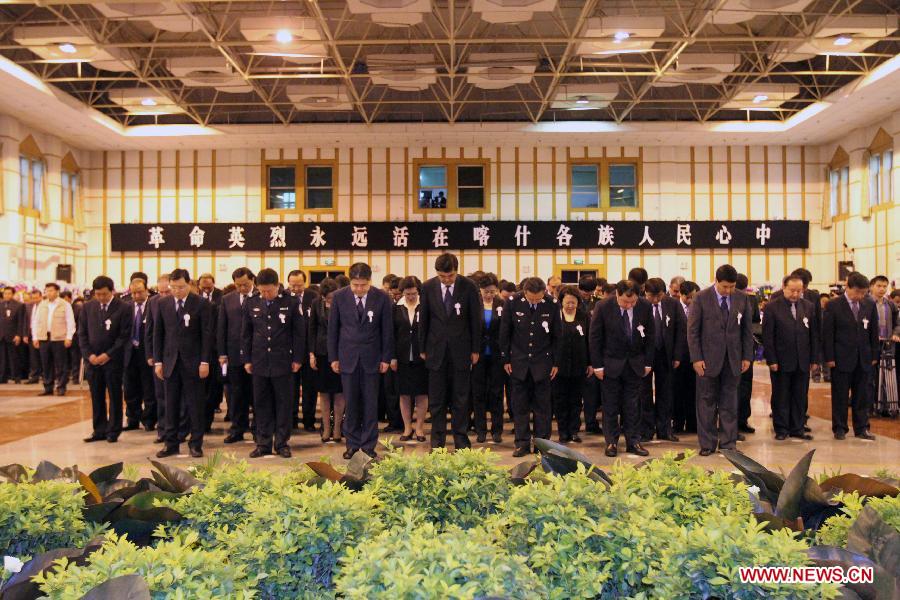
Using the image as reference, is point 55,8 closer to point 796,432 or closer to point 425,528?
point 796,432

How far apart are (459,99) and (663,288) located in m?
12.6

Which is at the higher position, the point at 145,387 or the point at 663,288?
the point at 663,288

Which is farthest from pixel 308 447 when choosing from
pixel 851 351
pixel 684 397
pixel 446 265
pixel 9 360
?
pixel 9 360

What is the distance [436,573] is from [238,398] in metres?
6.84

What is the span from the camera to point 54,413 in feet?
31.7

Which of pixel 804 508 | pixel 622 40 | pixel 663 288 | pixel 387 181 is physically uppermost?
pixel 622 40

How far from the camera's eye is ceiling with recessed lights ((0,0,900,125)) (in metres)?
12.6

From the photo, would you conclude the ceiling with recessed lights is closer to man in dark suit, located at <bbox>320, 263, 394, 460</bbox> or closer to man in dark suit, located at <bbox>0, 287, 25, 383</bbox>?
man in dark suit, located at <bbox>0, 287, 25, 383</bbox>

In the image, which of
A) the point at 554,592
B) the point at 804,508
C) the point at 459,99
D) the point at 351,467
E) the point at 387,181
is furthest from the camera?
the point at 387,181

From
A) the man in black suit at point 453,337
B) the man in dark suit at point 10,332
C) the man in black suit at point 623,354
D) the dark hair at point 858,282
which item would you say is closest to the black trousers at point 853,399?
the dark hair at point 858,282

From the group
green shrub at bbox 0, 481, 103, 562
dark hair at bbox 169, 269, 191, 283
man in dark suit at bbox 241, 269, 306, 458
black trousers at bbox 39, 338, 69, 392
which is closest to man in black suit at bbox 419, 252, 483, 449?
man in dark suit at bbox 241, 269, 306, 458

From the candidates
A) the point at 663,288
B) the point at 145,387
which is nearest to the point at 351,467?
the point at 663,288

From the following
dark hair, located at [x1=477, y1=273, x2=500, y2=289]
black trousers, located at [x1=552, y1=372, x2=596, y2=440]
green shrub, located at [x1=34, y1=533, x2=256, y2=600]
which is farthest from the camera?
dark hair, located at [x1=477, y1=273, x2=500, y2=289]

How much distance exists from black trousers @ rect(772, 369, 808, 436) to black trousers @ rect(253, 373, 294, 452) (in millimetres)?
5011
